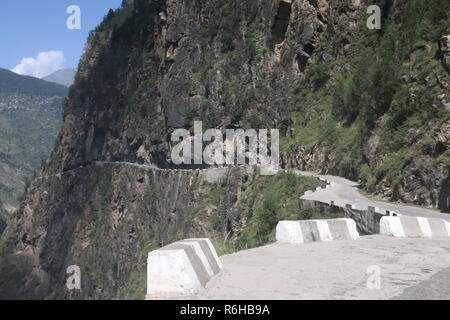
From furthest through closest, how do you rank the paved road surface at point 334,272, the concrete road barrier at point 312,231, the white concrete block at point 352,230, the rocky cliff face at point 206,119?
the rocky cliff face at point 206,119 < the white concrete block at point 352,230 < the concrete road barrier at point 312,231 < the paved road surface at point 334,272

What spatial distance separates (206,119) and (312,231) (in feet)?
180

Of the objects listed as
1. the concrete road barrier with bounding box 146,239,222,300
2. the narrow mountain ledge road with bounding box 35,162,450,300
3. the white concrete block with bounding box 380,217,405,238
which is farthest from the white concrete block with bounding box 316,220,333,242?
the concrete road barrier with bounding box 146,239,222,300

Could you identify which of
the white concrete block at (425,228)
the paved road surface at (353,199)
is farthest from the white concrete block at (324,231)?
the paved road surface at (353,199)

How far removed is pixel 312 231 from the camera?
516 inches

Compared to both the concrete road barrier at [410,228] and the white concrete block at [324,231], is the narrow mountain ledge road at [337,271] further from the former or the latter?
the concrete road barrier at [410,228]

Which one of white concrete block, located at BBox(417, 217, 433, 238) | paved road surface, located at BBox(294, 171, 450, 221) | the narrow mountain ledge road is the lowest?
paved road surface, located at BBox(294, 171, 450, 221)

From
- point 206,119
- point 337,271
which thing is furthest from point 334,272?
point 206,119

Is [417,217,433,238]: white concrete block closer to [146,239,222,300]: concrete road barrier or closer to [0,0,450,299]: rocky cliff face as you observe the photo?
[0,0,450,299]: rocky cliff face

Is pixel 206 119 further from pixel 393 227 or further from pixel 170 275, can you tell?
pixel 170 275

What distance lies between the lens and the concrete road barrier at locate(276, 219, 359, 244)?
12867 millimetres

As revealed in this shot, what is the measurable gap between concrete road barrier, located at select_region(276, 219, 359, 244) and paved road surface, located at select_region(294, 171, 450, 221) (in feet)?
19.5

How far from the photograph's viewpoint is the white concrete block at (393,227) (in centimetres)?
1455

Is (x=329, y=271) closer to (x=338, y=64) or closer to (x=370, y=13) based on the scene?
(x=370, y=13)

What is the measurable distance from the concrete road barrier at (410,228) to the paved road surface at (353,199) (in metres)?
4.71
